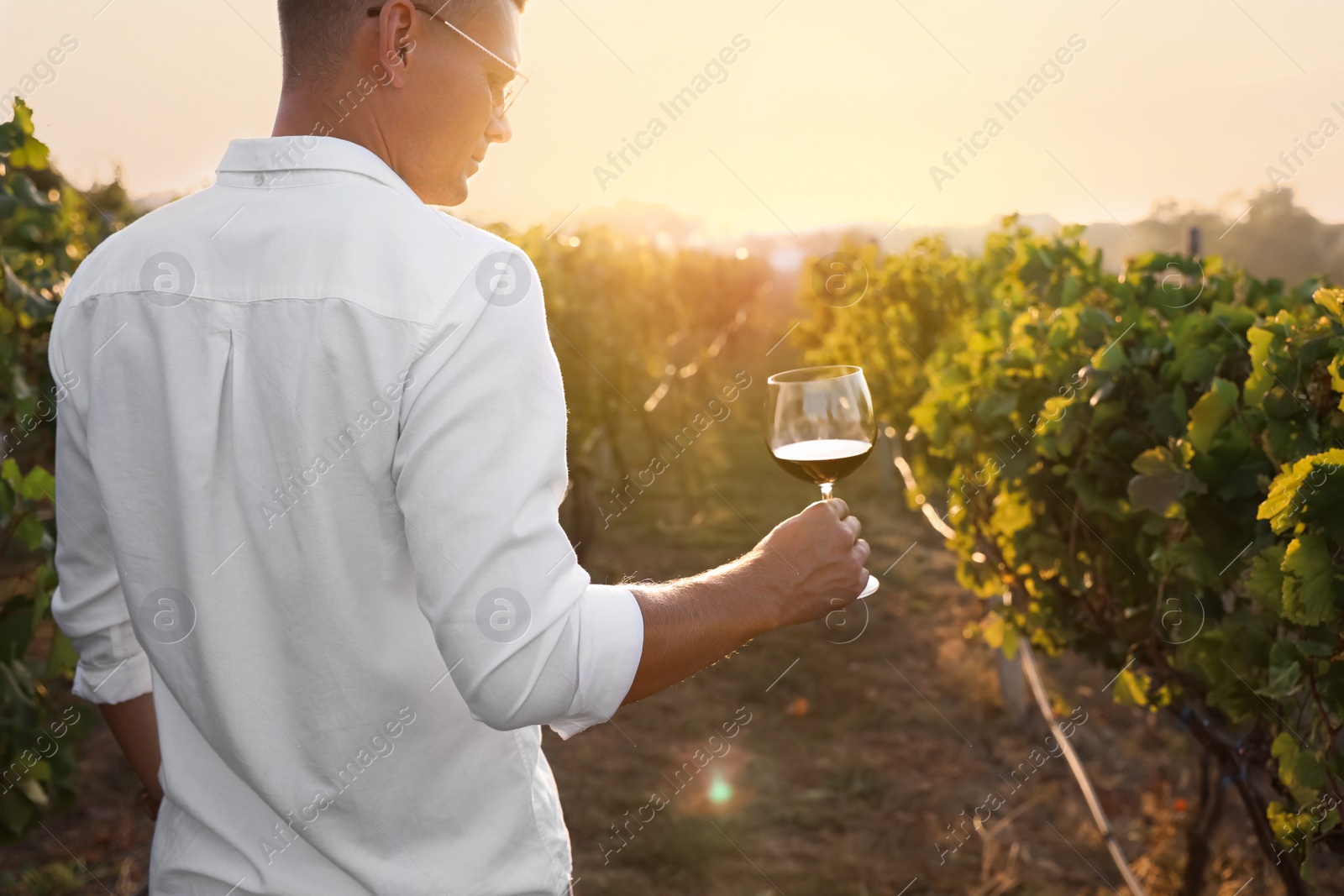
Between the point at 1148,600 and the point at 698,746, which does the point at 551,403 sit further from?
the point at 698,746

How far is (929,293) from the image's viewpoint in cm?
854

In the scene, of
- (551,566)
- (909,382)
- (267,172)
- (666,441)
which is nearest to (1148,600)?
(551,566)

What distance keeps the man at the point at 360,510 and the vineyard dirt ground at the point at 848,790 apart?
3.41 meters

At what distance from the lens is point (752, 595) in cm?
125

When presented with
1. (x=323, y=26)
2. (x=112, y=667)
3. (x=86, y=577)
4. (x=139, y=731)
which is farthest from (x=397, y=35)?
(x=139, y=731)

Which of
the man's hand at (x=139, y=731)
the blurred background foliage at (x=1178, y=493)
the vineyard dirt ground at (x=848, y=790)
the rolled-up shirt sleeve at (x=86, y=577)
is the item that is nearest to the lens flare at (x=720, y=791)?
the vineyard dirt ground at (x=848, y=790)

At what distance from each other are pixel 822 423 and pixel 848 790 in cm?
379

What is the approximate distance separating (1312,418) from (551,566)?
1684mm

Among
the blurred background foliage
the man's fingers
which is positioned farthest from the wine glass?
the blurred background foliage

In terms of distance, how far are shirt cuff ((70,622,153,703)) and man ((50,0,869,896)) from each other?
9.6 inches

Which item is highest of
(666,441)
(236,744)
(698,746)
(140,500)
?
(140,500)

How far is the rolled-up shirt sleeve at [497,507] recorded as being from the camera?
39.1 inches

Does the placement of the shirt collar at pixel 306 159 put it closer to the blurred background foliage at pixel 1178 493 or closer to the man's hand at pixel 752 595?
the man's hand at pixel 752 595

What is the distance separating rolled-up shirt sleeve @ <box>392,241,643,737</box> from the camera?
3.26 feet
